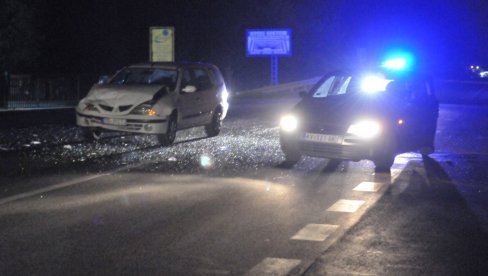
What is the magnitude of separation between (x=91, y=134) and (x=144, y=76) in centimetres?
180

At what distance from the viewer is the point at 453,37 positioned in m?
94.8

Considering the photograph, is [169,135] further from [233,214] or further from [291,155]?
[233,214]

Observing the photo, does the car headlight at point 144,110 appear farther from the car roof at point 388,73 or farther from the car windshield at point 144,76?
the car roof at point 388,73

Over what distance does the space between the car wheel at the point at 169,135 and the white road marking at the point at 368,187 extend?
552 cm

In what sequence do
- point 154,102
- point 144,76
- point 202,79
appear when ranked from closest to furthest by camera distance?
point 154,102 → point 144,76 → point 202,79

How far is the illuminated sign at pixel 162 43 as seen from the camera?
29375mm

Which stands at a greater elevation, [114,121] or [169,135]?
[114,121]

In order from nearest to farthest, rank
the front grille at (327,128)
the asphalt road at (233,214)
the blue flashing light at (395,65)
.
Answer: the asphalt road at (233,214)
the front grille at (327,128)
the blue flashing light at (395,65)

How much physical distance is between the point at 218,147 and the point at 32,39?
23.2 m

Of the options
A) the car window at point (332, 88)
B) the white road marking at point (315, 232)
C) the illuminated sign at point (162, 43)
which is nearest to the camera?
the white road marking at point (315, 232)

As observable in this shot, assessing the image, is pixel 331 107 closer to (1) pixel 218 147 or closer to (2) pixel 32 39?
(1) pixel 218 147

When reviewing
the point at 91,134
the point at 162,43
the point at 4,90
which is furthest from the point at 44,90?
the point at 91,134

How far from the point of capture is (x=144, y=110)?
48.3 ft

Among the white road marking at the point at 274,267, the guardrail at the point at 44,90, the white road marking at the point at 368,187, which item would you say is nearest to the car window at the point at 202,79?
the white road marking at the point at 368,187
